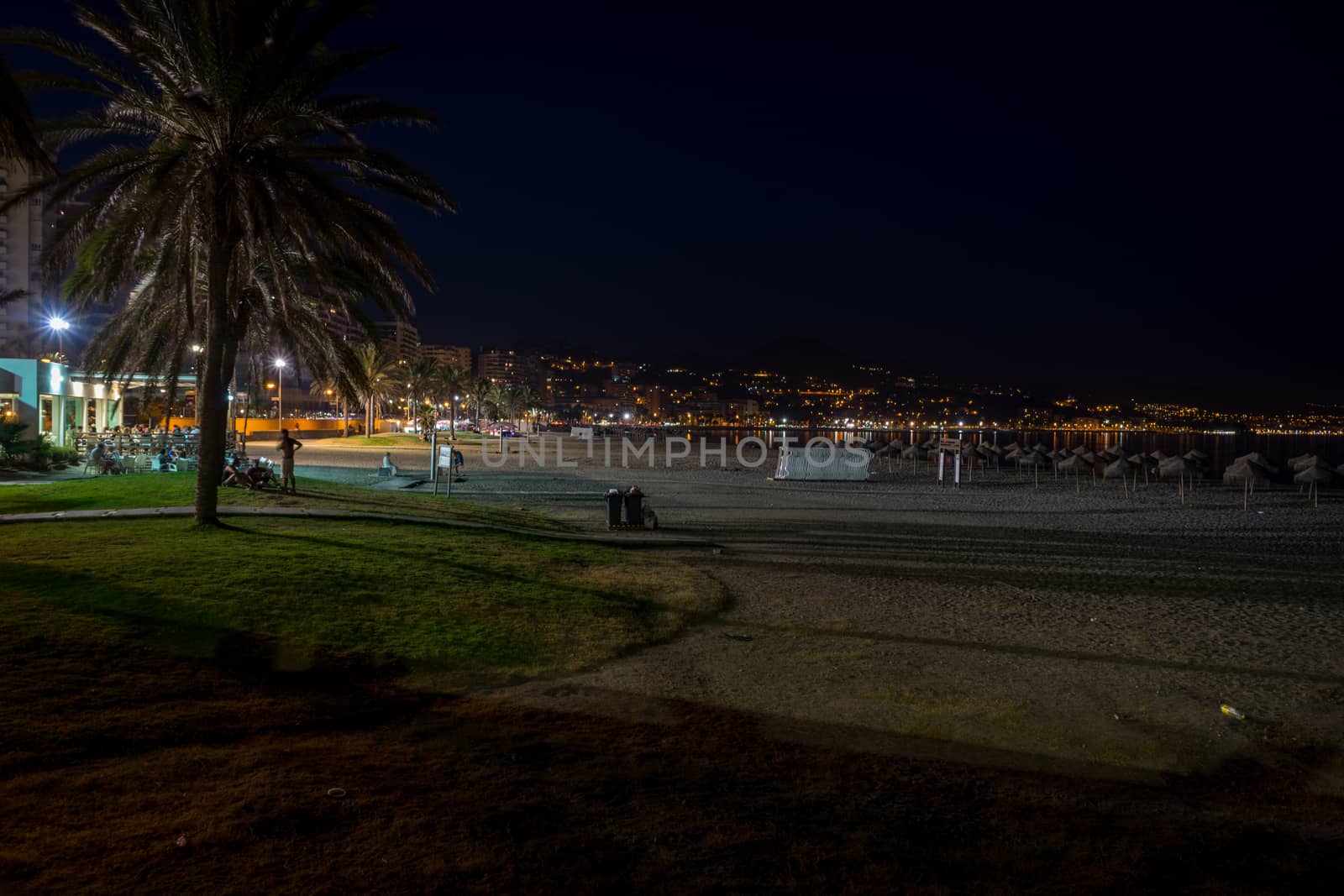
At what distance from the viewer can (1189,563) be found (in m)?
15.3

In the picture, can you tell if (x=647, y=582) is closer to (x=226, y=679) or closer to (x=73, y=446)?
(x=226, y=679)

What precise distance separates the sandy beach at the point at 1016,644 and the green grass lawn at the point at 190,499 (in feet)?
7.64

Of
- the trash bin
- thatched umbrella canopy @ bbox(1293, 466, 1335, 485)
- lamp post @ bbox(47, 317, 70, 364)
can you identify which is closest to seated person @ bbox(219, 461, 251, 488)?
the trash bin

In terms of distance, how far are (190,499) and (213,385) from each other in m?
4.39

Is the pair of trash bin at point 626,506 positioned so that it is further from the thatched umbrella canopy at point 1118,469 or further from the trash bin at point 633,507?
the thatched umbrella canopy at point 1118,469

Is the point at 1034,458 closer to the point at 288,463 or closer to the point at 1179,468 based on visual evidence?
Answer: the point at 1179,468

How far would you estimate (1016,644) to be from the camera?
8.77m

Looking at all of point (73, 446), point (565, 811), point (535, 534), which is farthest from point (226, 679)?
point (73, 446)

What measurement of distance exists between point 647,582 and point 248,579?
4912 mm

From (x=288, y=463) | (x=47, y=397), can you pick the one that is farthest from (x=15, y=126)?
(x=47, y=397)

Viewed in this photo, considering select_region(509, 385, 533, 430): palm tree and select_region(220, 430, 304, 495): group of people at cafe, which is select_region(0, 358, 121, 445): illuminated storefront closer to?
select_region(220, 430, 304, 495): group of people at cafe

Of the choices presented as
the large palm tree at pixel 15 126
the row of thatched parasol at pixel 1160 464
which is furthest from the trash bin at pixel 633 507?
the row of thatched parasol at pixel 1160 464

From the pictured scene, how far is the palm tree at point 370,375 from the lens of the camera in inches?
586

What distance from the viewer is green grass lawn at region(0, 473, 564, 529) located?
14.3 meters
